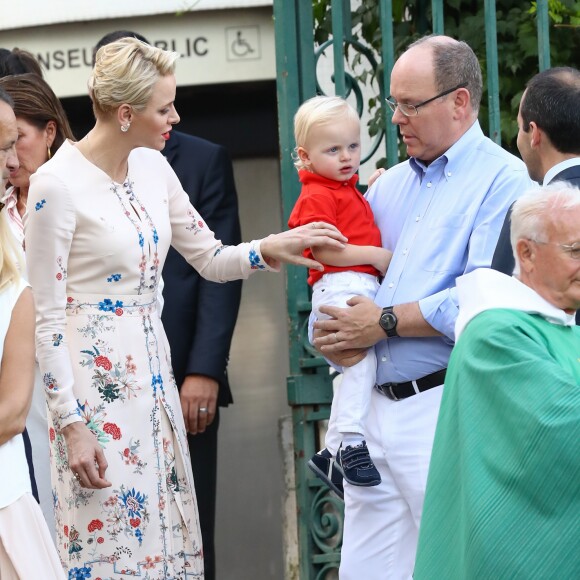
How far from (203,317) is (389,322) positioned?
1.24 m

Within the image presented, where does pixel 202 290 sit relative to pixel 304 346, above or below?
above

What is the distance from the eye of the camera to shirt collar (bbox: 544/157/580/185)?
13.0ft

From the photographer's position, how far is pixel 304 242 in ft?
13.8

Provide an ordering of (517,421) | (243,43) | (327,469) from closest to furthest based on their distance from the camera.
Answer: (517,421), (327,469), (243,43)

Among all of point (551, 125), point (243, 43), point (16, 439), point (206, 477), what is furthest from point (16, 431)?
point (243, 43)

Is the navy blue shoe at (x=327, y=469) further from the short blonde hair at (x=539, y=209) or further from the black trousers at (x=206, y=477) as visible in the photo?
the short blonde hair at (x=539, y=209)

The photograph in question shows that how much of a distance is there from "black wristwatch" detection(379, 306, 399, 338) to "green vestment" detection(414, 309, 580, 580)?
76cm

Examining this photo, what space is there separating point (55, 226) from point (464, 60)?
133 centimetres

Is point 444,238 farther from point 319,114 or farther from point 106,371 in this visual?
point 106,371

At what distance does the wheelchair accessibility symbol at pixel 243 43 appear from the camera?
22.4ft

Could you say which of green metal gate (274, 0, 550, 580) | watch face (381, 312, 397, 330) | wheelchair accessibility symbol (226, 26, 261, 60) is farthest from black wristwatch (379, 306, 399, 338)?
wheelchair accessibility symbol (226, 26, 261, 60)

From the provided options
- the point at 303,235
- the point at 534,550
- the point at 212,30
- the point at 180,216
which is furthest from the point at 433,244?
the point at 212,30

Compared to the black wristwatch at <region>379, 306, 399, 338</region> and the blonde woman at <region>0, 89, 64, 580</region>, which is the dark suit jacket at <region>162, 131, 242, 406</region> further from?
the blonde woman at <region>0, 89, 64, 580</region>

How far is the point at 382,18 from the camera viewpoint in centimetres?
488
